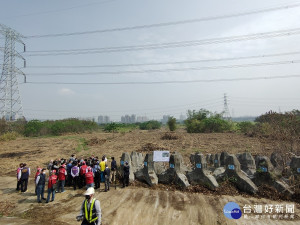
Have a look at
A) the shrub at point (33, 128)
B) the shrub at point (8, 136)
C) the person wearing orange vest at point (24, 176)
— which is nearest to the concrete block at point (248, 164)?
the person wearing orange vest at point (24, 176)

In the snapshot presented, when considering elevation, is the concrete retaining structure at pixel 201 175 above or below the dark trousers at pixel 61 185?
above

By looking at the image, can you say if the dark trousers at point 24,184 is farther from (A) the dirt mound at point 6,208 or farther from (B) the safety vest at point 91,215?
(B) the safety vest at point 91,215

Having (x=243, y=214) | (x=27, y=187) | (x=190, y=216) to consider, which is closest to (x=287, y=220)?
(x=243, y=214)

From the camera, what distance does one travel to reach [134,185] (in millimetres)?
12750

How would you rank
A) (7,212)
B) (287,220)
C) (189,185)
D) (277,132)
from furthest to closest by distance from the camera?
(277,132) < (189,185) < (7,212) < (287,220)

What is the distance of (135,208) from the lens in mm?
9594

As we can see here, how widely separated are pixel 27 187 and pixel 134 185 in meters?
7.27

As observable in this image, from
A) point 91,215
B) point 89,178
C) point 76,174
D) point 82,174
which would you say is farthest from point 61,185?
point 91,215

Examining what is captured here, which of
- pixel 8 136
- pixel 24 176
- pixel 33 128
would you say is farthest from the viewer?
pixel 33 128

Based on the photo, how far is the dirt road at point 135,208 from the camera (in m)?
8.50

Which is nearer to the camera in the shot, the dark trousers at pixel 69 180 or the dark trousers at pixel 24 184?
the dark trousers at pixel 24 184

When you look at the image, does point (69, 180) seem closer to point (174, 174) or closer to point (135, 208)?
point (135, 208)

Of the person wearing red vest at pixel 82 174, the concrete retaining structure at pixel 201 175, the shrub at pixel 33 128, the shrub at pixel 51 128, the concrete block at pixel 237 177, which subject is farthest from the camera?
the shrub at pixel 51 128

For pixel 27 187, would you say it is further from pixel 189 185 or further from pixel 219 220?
pixel 219 220
